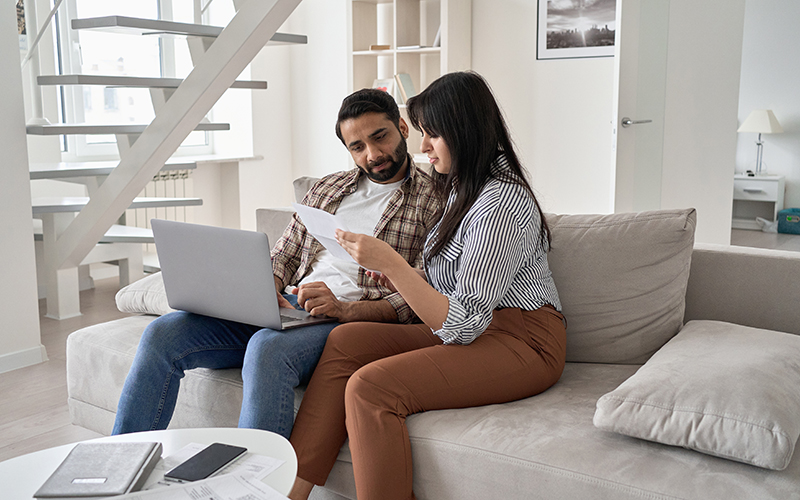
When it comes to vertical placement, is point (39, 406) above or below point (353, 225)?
below

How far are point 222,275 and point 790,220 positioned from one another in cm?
564

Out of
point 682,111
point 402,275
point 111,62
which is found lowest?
point 402,275

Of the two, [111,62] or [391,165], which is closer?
[391,165]

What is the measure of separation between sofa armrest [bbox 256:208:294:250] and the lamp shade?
4993mm

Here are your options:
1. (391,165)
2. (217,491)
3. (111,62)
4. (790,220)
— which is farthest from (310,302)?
(790,220)

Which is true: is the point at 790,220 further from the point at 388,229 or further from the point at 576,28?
the point at 388,229

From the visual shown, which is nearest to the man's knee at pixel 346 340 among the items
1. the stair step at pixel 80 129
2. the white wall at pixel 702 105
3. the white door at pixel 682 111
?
the stair step at pixel 80 129

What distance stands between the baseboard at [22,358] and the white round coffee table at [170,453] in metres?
1.83

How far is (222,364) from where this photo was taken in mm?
A: 1772

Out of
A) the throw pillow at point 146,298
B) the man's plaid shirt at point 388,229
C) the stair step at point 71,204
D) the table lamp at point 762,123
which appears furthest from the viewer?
the table lamp at point 762,123

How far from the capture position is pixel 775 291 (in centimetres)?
174

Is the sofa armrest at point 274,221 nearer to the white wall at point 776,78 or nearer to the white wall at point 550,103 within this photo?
the white wall at point 550,103

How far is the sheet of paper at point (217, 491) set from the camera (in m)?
1.02

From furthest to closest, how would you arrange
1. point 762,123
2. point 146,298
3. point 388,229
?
point 762,123
point 146,298
point 388,229
